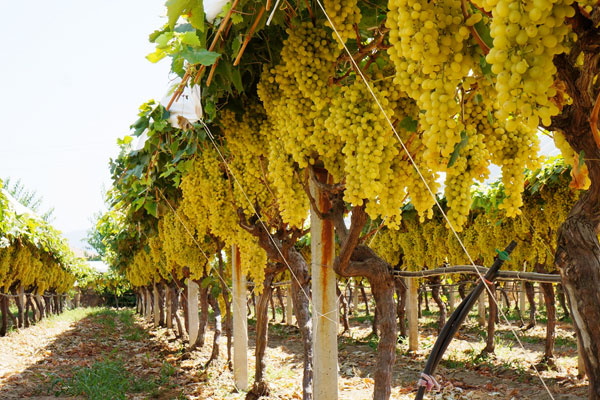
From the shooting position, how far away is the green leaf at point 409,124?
86.6 inches

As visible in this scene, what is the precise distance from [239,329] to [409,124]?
14.6 ft

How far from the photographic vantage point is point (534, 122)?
848mm

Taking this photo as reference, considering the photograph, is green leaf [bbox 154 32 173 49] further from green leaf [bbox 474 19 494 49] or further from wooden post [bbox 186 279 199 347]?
wooden post [bbox 186 279 199 347]

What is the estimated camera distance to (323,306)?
325 centimetres

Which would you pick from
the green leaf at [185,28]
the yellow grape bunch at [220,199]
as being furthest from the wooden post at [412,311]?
the green leaf at [185,28]

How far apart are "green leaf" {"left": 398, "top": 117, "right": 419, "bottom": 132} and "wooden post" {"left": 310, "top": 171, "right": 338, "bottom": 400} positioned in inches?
41.7

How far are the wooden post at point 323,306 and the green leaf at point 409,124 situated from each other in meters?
1.06

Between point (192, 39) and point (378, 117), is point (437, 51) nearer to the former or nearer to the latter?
point (378, 117)

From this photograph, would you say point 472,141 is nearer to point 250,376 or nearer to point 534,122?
point 534,122

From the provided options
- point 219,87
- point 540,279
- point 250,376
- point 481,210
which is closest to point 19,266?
point 250,376

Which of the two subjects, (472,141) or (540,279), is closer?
(472,141)

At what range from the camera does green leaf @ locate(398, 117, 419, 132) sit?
220 cm

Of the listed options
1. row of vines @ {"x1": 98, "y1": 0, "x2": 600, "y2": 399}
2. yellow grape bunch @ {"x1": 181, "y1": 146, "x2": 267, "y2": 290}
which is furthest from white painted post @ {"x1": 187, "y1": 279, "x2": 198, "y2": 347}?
yellow grape bunch @ {"x1": 181, "y1": 146, "x2": 267, "y2": 290}

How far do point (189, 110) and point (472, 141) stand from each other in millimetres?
1629
